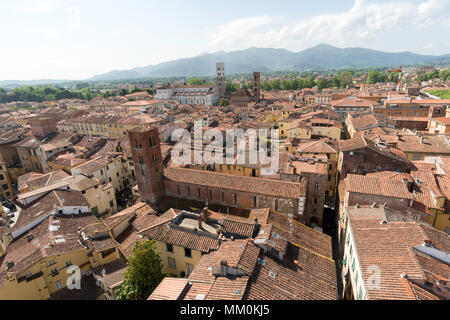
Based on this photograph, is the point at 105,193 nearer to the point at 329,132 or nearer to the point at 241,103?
the point at 329,132

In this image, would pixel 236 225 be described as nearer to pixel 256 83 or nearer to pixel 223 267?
pixel 223 267

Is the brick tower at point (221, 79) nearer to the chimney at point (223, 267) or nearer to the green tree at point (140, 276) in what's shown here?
the green tree at point (140, 276)

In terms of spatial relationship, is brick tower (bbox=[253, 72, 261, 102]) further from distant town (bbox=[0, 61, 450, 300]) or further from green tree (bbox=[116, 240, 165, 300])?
green tree (bbox=[116, 240, 165, 300])

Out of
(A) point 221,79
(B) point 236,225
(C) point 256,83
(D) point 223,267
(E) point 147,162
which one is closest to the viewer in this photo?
(D) point 223,267

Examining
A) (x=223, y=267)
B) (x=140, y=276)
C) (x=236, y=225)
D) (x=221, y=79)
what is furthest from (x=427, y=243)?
(x=221, y=79)

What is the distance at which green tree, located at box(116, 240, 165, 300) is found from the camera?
66.5 feet

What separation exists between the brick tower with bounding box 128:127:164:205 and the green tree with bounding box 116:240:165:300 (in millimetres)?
13279

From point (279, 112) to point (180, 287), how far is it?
264ft

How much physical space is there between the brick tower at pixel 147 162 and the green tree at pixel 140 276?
13.3 meters

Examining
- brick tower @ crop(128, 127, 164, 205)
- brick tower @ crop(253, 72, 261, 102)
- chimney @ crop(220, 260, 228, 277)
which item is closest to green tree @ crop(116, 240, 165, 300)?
chimney @ crop(220, 260, 228, 277)

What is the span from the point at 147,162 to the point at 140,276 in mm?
15416

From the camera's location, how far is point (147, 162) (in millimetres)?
32312

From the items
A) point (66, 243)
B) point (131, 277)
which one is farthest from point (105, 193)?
point (131, 277)

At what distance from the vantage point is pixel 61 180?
37594 mm
